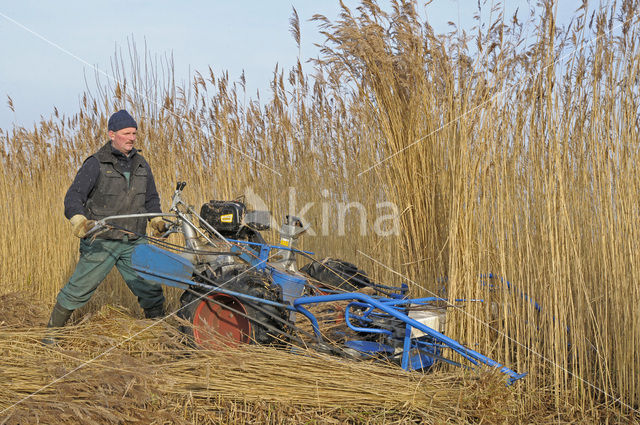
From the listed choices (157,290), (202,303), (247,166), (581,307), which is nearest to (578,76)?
(581,307)

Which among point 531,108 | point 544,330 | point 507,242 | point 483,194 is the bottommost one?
point 544,330

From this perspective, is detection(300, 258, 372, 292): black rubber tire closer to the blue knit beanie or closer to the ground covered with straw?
the ground covered with straw

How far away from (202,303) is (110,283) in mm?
2951

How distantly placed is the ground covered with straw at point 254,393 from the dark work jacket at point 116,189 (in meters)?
1.24

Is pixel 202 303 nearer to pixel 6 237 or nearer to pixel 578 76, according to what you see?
pixel 578 76

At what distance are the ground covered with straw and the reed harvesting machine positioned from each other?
0.16 metres

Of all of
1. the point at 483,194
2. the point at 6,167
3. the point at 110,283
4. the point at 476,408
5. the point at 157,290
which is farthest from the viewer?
the point at 6,167

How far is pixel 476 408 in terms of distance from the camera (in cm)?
275

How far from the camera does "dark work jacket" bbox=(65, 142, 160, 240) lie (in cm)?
420

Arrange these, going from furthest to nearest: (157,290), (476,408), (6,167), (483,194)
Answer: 1. (6,167)
2. (157,290)
3. (483,194)
4. (476,408)

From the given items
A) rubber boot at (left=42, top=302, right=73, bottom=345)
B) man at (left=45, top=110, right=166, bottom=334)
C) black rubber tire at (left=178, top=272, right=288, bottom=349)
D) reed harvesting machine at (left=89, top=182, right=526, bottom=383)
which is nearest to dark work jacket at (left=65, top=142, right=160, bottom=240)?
man at (left=45, top=110, right=166, bottom=334)

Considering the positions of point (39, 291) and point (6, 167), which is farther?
point (6, 167)

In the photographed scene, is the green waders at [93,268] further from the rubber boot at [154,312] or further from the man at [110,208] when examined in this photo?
the rubber boot at [154,312]

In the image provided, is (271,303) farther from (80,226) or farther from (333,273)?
(80,226)
